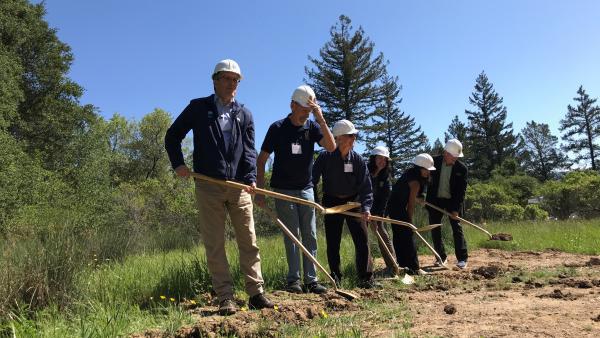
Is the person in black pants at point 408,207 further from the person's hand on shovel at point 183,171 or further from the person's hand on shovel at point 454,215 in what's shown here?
the person's hand on shovel at point 183,171

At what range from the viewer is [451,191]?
7.46 m

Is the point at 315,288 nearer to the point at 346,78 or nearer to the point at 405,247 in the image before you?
the point at 405,247

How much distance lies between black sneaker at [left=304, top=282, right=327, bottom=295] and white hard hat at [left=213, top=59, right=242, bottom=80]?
2.32m

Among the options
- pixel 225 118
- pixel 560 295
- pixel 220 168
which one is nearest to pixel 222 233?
pixel 220 168

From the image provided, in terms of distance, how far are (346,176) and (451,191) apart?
9.06 ft

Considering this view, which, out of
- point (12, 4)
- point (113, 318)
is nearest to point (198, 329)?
point (113, 318)

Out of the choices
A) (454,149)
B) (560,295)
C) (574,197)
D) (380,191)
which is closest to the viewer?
(560,295)

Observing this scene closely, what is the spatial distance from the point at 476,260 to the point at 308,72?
89.0ft

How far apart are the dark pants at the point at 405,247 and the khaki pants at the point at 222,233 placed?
2.92 m

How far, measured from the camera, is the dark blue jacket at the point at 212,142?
4.13 metres

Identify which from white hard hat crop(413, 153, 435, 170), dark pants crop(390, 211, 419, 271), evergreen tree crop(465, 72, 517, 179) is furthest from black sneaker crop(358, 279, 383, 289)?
evergreen tree crop(465, 72, 517, 179)

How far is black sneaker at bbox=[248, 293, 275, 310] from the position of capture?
13.7ft

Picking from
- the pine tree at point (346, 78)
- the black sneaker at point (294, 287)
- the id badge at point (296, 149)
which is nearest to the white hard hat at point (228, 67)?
the id badge at point (296, 149)

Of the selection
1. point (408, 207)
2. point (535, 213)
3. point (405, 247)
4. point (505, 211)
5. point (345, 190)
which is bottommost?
point (535, 213)
